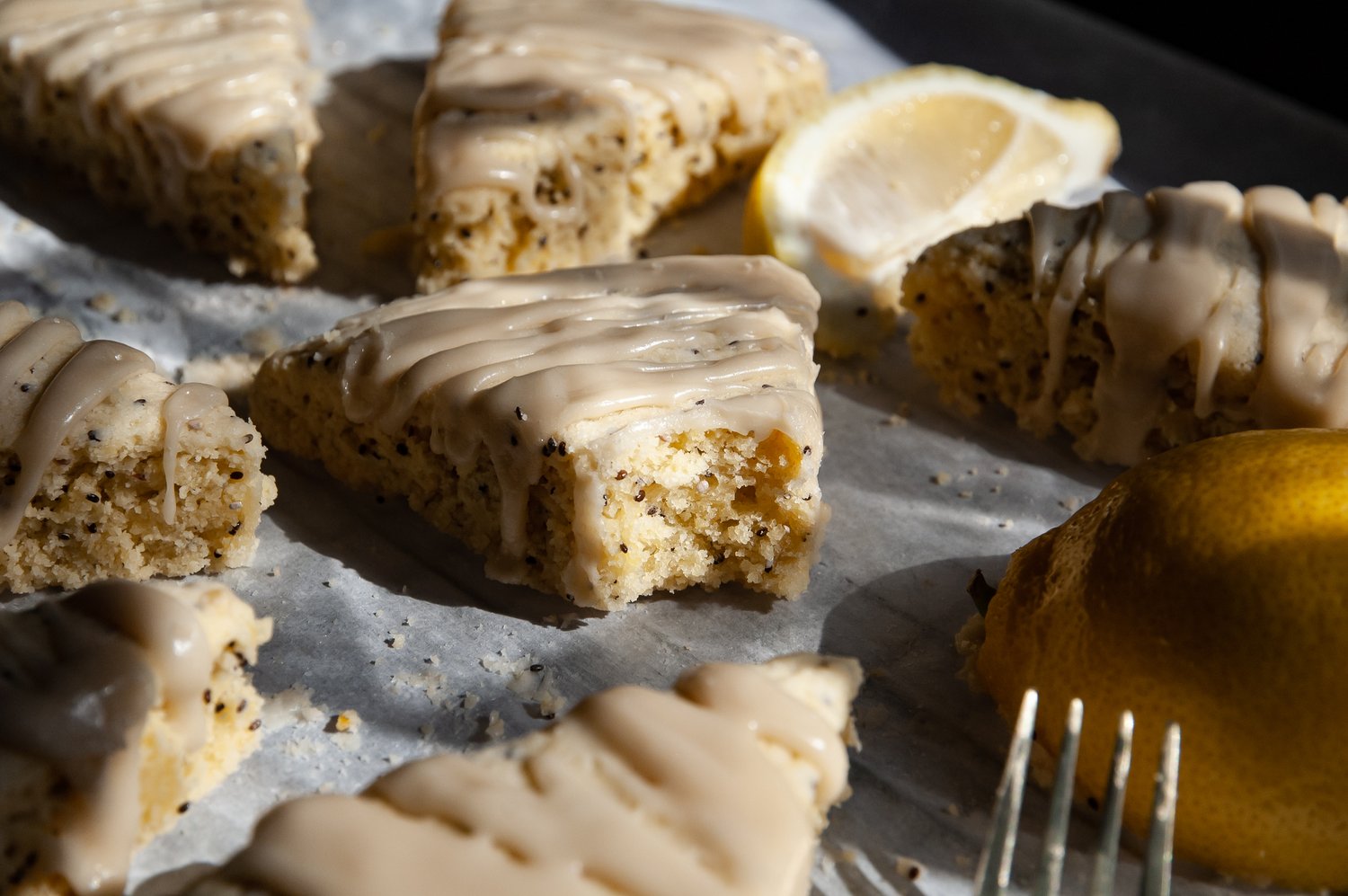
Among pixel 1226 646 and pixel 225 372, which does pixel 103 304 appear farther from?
pixel 1226 646

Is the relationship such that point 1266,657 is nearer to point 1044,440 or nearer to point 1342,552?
point 1342,552

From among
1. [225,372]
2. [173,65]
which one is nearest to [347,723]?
[225,372]

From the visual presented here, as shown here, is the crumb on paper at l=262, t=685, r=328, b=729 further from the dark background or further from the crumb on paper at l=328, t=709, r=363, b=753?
the dark background

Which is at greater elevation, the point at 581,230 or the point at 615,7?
the point at 615,7

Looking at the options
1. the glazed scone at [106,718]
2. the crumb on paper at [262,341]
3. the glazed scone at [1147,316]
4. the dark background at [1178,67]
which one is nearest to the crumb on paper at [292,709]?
the glazed scone at [106,718]

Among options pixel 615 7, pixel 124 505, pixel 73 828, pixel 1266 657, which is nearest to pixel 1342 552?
A: pixel 1266 657
